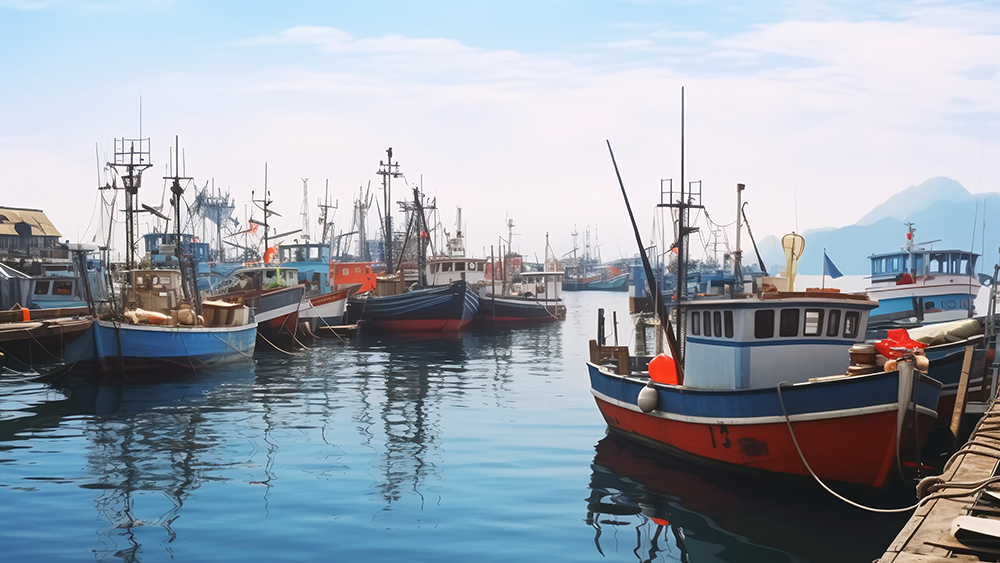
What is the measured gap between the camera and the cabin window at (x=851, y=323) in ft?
42.9

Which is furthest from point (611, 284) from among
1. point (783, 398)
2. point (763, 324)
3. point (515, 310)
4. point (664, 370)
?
point (783, 398)

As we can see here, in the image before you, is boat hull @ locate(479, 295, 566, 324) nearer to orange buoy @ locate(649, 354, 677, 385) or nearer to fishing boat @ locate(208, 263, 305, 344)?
fishing boat @ locate(208, 263, 305, 344)

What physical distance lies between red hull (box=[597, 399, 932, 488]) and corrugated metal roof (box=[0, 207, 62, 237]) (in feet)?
198

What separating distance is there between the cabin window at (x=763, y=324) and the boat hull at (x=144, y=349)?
728 inches

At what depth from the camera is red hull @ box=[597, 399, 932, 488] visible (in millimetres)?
11031

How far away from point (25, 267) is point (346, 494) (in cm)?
4585

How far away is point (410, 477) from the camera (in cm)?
1300

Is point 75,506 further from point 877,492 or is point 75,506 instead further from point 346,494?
point 877,492

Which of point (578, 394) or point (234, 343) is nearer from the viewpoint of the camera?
point (578, 394)

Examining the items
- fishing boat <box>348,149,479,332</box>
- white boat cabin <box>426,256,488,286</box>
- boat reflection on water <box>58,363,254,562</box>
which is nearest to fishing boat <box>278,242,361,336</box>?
fishing boat <box>348,149,479,332</box>

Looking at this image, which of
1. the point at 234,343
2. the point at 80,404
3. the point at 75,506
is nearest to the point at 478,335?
the point at 234,343

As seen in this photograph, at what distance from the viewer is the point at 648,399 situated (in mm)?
13953

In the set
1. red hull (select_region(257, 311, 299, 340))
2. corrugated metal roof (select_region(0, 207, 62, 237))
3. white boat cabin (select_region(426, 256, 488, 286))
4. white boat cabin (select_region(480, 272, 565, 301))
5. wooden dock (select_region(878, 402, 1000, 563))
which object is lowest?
red hull (select_region(257, 311, 299, 340))

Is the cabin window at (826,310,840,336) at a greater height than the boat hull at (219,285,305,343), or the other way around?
the cabin window at (826,310,840,336)
